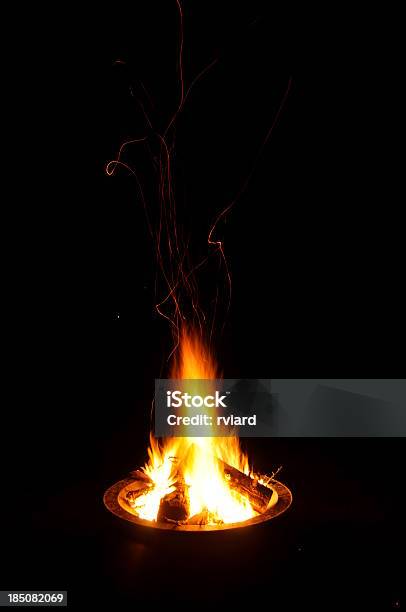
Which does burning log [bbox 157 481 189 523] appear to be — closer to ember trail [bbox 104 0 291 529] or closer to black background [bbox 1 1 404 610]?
ember trail [bbox 104 0 291 529]

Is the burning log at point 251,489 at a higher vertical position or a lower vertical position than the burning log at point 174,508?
higher

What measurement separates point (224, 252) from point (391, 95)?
158cm

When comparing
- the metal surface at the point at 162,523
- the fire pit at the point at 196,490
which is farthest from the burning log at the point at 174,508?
the metal surface at the point at 162,523

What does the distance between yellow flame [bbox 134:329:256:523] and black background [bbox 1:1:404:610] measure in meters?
0.28

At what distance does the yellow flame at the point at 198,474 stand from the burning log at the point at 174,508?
8 cm

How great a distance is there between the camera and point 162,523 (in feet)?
9.12

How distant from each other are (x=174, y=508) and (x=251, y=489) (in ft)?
1.45

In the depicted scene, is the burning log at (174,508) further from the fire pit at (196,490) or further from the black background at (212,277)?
the black background at (212,277)

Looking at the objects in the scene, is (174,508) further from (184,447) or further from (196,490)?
(184,447)

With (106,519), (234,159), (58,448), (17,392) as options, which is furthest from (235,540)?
(17,392)

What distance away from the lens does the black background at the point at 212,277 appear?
2.85m

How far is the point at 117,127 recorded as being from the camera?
13.2 feet

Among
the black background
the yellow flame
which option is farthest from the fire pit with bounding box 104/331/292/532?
the black background

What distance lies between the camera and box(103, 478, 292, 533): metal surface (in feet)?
8.87
